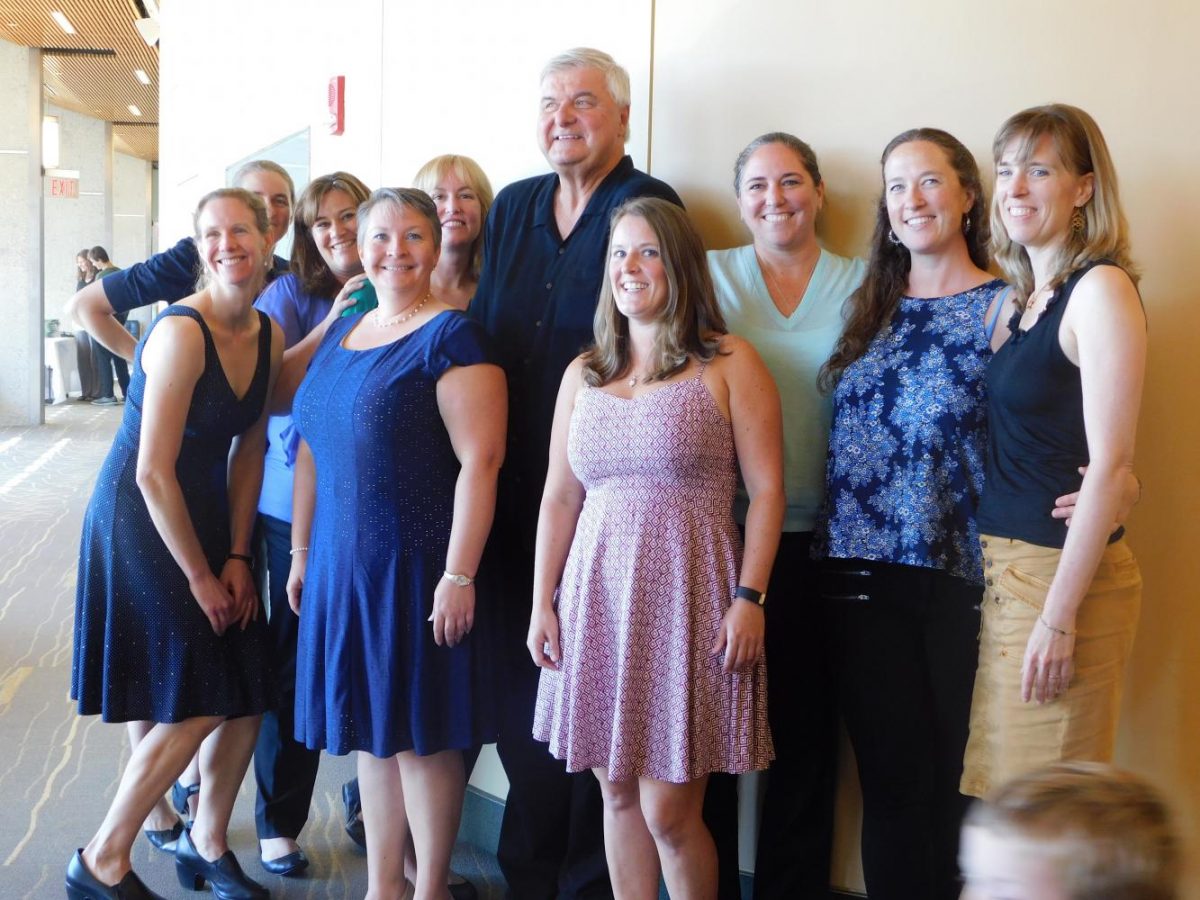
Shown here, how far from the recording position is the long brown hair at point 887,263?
7.07ft

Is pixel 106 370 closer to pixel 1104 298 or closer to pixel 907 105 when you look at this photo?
pixel 907 105

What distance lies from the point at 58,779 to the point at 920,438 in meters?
2.90

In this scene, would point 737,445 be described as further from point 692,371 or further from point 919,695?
point 919,695

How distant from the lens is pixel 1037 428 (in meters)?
1.89

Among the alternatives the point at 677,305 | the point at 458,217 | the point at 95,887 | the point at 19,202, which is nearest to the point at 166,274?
the point at 458,217

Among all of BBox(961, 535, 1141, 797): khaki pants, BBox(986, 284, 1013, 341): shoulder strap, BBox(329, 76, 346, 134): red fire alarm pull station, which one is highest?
BBox(329, 76, 346, 134): red fire alarm pull station

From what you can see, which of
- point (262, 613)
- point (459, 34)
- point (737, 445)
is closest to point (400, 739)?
point (262, 613)

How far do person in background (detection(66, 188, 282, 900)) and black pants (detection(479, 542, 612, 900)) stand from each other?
0.61 meters

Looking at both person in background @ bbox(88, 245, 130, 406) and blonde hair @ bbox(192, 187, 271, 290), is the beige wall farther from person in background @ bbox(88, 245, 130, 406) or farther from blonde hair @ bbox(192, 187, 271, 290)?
person in background @ bbox(88, 245, 130, 406)

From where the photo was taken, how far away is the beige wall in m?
2.18

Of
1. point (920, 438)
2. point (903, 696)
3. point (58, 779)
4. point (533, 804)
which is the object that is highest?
point (920, 438)

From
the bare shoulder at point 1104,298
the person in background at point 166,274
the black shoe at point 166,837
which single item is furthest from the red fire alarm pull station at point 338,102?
the bare shoulder at point 1104,298

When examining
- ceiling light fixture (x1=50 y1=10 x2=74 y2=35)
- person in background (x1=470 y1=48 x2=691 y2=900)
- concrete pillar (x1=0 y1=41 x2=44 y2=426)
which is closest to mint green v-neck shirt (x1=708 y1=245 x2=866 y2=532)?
person in background (x1=470 y1=48 x2=691 y2=900)

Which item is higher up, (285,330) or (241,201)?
(241,201)
